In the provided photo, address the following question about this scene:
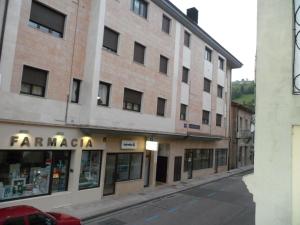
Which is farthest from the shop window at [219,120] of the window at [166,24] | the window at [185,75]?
the window at [166,24]

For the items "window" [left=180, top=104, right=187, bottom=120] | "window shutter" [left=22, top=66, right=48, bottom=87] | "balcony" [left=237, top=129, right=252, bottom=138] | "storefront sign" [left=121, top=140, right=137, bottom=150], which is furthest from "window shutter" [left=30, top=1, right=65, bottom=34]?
"balcony" [left=237, top=129, right=252, bottom=138]

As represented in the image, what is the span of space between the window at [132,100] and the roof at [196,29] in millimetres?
7004

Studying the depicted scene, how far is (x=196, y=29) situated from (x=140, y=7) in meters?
8.26

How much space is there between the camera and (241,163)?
4250 cm

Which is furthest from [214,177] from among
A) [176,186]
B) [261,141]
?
[261,141]

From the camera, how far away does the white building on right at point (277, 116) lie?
3.09 metres

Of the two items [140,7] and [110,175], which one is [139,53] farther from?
[110,175]

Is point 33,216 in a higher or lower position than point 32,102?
lower

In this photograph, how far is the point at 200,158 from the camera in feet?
98.9

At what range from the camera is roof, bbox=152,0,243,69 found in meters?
23.1

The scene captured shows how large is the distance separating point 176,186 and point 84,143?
989 cm

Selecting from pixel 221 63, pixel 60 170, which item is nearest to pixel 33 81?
pixel 60 170

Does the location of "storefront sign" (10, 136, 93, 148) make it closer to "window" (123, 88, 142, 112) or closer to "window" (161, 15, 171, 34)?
"window" (123, 88, 142, 112)

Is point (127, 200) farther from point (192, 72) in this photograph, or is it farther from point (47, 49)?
point (192, 72)
